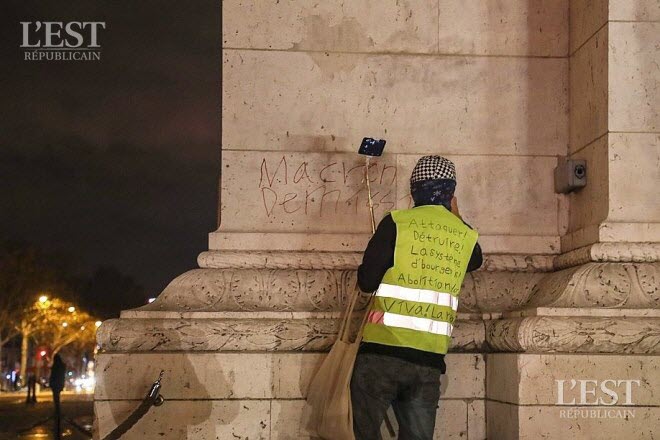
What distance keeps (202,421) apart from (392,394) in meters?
1.97

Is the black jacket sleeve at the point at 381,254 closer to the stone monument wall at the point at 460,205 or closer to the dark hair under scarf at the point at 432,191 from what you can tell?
the dark hair under scarf at the point at 432,191

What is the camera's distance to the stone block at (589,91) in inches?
325

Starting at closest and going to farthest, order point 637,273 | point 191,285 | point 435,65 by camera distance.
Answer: point 637,273 < point 191,285 < point 435,65

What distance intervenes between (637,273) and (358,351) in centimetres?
230

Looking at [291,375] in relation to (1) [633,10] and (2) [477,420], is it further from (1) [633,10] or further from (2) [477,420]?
(1) [633,10]

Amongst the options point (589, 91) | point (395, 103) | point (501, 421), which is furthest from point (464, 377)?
point (589, 91)

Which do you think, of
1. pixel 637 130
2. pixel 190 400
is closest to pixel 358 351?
pixel 190 400

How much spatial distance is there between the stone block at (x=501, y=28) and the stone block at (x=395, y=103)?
0.29 feet

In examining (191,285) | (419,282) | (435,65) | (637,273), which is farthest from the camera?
(435,65)

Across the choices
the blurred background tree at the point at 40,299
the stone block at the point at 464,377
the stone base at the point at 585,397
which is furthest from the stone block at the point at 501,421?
the blurred background tree at the point at 40,299

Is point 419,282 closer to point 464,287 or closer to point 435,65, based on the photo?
point 464,287

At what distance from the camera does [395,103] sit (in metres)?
8.95

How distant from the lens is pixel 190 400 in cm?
802

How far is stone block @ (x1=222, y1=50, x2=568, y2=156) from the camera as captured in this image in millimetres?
8844
